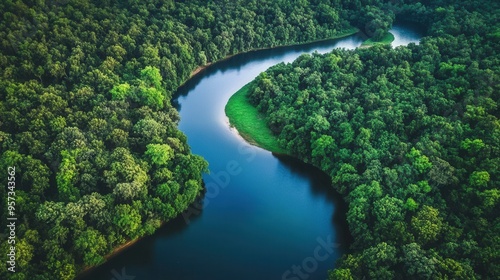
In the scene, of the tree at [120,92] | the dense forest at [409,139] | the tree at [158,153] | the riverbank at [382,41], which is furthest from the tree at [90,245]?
the riverbank at [382,41]

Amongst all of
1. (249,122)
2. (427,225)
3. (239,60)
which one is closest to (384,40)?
(239,60)

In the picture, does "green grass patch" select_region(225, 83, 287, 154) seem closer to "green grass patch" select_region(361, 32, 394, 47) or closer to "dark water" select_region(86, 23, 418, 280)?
"dark water" select_region(86, 23, 418, 280)

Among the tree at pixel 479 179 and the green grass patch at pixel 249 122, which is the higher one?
the tree at pixel 479 179

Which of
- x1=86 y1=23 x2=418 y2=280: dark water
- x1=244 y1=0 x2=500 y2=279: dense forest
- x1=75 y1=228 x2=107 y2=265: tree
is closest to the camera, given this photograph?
x1=75 y1=228 x2=107 y2=265: tree

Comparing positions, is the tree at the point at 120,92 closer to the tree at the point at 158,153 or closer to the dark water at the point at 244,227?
the dark water at the point at 244,227

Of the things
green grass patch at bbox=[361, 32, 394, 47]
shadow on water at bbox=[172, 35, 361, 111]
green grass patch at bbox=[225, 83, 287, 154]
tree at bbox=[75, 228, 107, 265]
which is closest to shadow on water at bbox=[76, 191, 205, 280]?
tree at bbox=[75, 228, 107, 265]

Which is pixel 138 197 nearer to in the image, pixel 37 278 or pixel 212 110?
pixel 37 278
